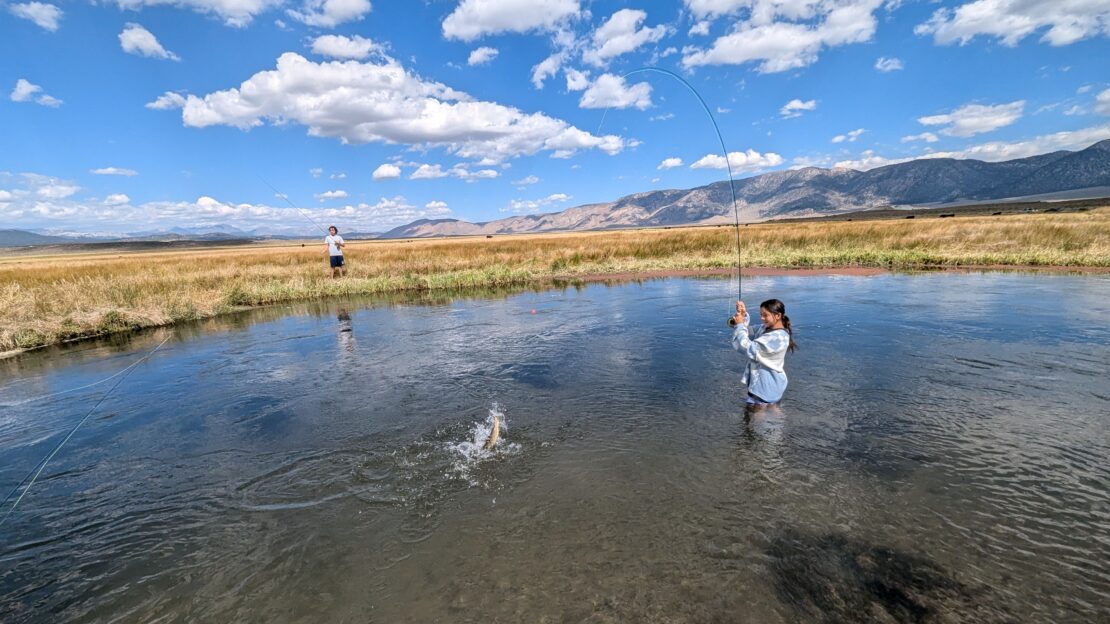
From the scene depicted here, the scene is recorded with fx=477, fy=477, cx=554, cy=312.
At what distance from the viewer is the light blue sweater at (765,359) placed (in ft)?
20.9

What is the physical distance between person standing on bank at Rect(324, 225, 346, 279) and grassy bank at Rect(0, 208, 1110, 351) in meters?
0.65

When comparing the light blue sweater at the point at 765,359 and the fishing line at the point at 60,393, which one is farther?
the fishing line at the point at 60,393

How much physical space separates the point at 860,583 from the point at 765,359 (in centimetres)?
322

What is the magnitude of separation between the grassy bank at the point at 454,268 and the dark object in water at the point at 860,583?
62.1 ft

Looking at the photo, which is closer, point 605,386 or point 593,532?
point 593,532

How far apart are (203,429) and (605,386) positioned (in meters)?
6.34

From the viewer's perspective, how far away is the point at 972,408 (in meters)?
6.73

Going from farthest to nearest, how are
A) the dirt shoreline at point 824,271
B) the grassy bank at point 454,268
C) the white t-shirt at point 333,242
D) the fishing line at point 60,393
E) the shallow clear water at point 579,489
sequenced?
the white t-shirt at point 333,242
the dirt shoreline at point 824,271
the grassy bank at point 454,268
the fishing line at point 60,393
the shallow clear water at point 579,489

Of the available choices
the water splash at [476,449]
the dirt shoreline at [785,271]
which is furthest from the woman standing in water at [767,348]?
the dirt shoreline at [785,271]

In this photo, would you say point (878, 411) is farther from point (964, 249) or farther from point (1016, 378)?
point (964, 249)

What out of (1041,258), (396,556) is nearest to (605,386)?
(396,556)

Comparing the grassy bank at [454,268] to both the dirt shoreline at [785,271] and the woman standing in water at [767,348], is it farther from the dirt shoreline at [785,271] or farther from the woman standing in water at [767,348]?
the woman standing in water at [767,348]

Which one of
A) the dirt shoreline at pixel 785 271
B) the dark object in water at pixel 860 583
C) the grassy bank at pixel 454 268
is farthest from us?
the dirt shoreline at pixel 785 271

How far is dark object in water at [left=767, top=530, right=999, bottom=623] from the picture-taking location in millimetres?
3406
